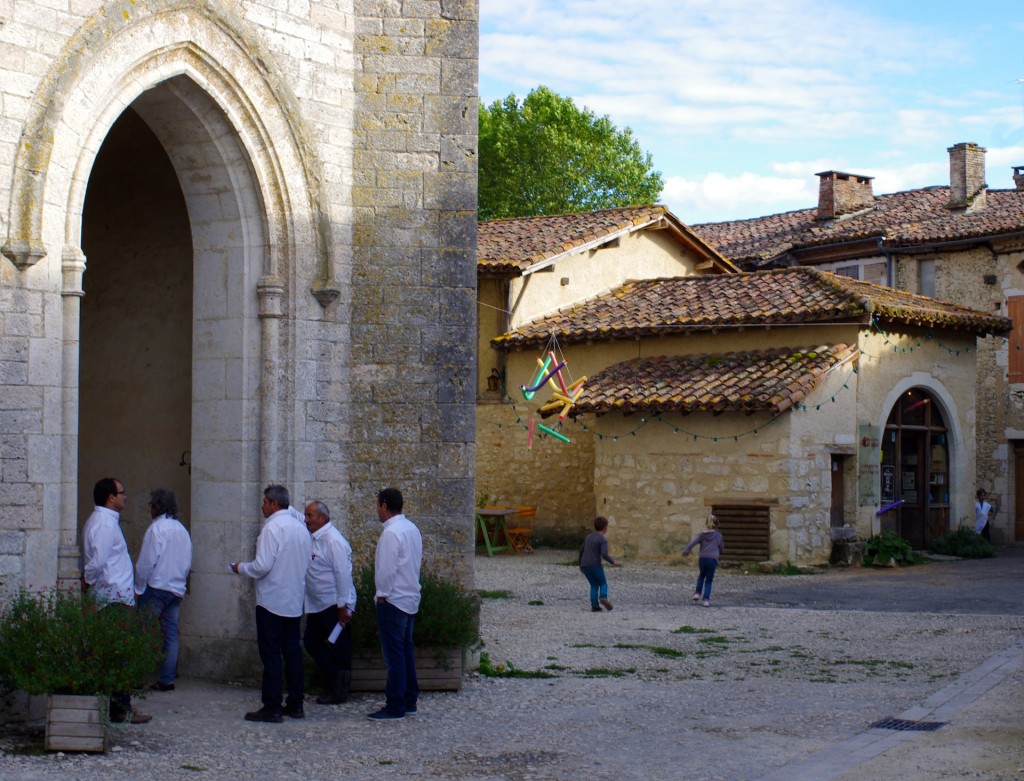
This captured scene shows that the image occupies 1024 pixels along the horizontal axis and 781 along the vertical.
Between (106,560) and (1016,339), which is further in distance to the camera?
(1016,339)

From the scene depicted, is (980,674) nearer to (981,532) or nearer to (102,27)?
(102,27)

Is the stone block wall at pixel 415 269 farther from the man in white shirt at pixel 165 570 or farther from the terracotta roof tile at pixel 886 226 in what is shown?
the terracotta roof tile at pixel 886 226

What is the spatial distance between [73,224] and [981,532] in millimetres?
20215

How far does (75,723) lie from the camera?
6832 millimetres

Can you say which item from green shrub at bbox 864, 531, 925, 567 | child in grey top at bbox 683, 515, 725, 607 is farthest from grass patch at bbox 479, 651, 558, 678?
green shrub at bbox 864, 531, 925, 567

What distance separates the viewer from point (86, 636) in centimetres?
695

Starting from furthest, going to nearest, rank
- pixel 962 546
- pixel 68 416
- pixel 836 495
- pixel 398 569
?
pixel 962 546
pixel 836 495
pixel 398 569
pixel 68 416

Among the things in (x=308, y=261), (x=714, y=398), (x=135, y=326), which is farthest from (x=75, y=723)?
(x=714, y=398)

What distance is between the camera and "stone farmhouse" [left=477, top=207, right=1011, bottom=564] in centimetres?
1941

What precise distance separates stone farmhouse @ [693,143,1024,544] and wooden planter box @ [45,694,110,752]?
17.9m

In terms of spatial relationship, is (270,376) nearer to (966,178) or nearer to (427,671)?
(427,671)

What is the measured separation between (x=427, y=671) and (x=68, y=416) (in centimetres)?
282

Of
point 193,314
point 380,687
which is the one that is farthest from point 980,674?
point 193,314

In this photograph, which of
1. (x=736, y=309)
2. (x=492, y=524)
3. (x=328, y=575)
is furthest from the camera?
(x=492, y=524)
